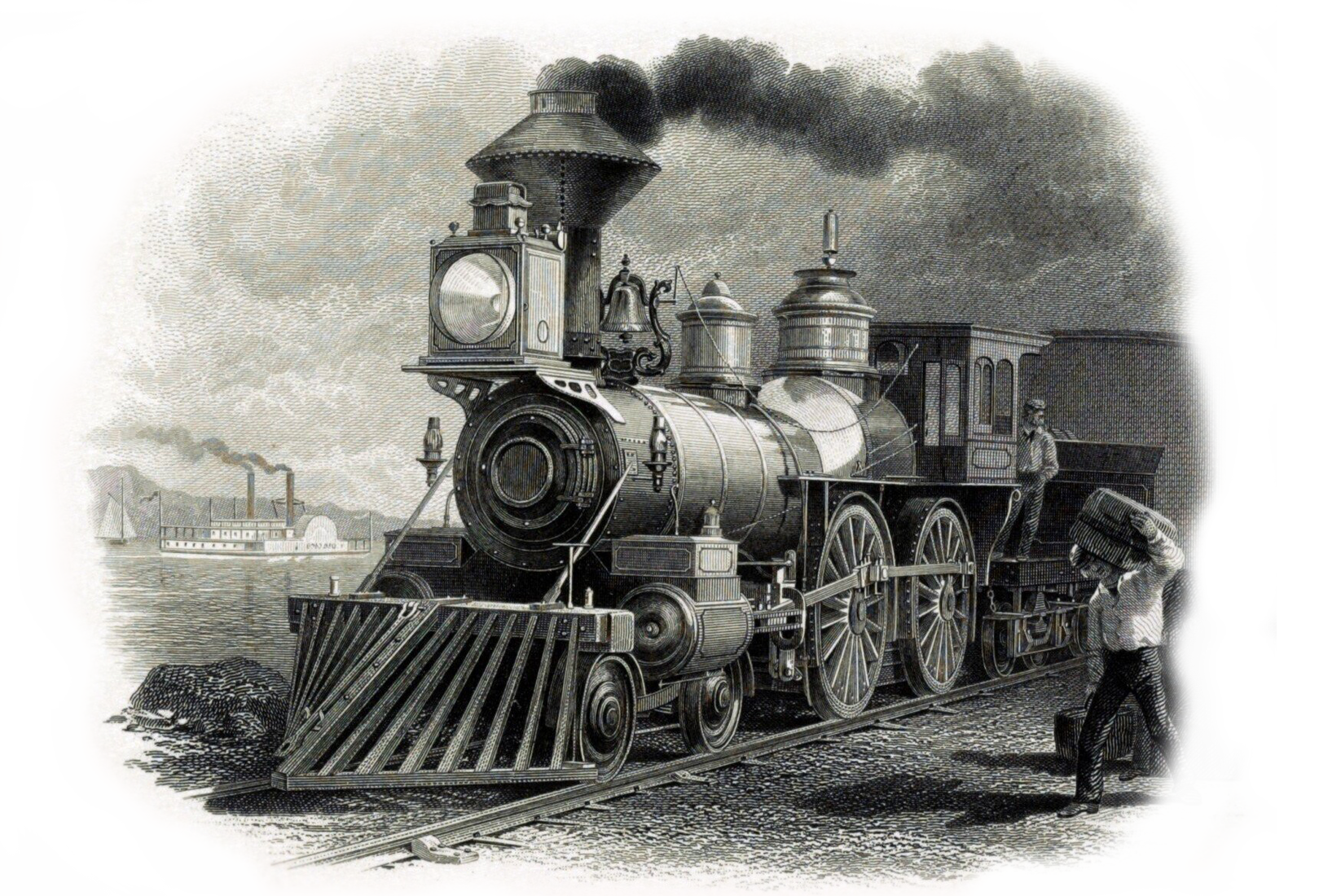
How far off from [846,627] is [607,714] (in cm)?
303

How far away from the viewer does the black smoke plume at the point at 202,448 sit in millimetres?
8867

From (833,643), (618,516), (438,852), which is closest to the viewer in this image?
(438,852)

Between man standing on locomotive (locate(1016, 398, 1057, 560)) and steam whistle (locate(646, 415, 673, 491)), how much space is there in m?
4.33

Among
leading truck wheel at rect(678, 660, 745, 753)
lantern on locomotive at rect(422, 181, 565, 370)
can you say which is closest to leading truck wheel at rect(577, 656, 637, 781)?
leading truck wheel at rect(678, 660, 745, 753)

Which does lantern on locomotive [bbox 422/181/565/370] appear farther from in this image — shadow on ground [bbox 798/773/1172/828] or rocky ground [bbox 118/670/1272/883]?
shadow on ground [bbox 798/773/1172/828]

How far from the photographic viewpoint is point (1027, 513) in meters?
12.2

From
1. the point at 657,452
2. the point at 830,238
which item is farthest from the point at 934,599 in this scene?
the point at 657,452

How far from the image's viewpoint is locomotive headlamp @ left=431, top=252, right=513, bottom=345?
8281 millimetres

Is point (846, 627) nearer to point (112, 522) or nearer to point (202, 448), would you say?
point (202, 448)

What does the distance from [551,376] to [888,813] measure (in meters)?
3.12

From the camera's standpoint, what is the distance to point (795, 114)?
11.6 m

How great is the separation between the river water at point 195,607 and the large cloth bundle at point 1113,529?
4.73 m

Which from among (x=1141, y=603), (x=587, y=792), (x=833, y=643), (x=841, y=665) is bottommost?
(x=587, y=792)

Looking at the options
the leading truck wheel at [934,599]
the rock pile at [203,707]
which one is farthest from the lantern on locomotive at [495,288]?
the leading truck wheel at [934,599]
